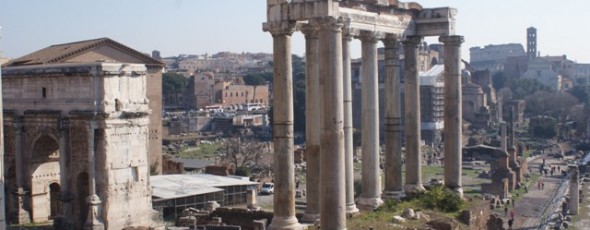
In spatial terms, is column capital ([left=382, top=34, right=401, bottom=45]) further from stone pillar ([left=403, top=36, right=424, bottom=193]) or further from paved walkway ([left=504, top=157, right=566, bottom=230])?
paved walkway ([left=504, top=157, right=566, bottom=230])

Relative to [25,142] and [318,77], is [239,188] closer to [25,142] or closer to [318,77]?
[25,142]

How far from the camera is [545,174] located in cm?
5097

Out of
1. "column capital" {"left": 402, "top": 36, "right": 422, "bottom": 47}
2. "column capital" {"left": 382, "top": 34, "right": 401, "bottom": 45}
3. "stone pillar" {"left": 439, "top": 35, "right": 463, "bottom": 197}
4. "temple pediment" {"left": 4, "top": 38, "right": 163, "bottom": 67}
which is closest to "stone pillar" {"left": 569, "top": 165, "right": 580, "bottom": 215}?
"stone pillar" {"left": 439, "top": 35, "right": 463, "bottom": 197}

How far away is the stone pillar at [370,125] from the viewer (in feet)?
53.5

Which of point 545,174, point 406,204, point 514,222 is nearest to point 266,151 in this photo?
point 545,174

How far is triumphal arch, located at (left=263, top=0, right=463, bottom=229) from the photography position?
42.3 ft

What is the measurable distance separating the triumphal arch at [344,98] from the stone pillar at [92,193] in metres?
10.6

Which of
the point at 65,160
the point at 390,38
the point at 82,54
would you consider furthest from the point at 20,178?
the point at 390,38

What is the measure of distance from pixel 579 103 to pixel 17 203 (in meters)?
88.4

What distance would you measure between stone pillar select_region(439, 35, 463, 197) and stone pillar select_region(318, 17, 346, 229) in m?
5.28

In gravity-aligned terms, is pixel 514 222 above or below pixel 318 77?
below

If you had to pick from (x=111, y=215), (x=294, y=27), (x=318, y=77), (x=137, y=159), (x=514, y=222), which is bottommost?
(x=514, y=222)

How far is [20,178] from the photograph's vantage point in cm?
2612

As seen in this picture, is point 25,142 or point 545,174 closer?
point 25,142
